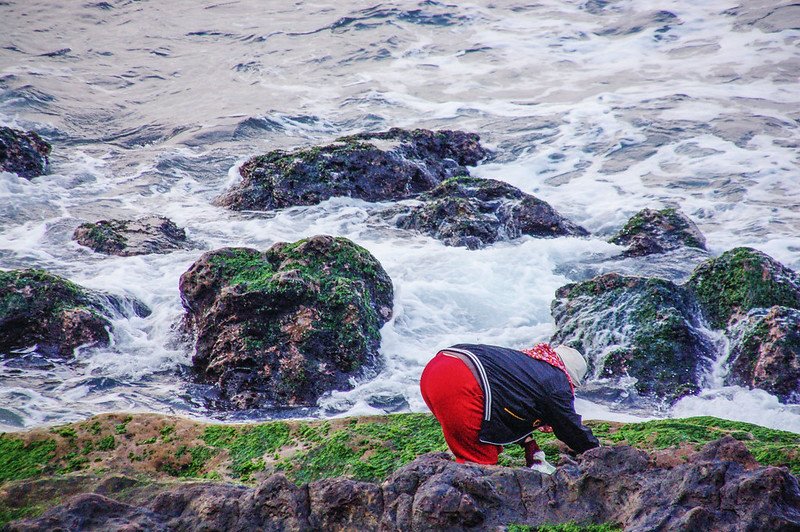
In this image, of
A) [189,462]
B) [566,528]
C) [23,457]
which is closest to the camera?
[566,528]

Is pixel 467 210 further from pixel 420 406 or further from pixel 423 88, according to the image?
pixel 423 88

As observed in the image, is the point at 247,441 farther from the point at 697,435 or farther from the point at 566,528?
the point at 697,435

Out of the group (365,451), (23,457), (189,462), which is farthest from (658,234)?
(23,457)

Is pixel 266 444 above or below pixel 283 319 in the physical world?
above

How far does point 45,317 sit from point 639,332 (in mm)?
7042

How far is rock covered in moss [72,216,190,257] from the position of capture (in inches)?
467

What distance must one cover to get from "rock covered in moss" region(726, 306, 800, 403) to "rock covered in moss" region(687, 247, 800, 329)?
1.25 feet

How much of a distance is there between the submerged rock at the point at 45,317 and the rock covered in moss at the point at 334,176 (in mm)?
5808

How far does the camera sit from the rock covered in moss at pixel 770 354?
24.6 feet

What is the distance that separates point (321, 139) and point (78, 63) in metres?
11.9

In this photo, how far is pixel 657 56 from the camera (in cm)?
2459

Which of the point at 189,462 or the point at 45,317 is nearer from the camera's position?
the point at 189,462

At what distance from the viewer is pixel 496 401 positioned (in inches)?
166

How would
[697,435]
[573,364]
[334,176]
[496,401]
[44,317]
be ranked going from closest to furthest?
1. [496,401]
2. [573,364]
3. [697,435]
4. [44,317]
5. [334,176]
